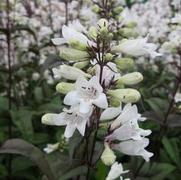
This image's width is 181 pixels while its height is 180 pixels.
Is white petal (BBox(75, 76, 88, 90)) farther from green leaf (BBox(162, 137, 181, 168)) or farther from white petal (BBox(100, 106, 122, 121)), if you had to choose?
green leaf (BBox(162, 137, 181, 168))

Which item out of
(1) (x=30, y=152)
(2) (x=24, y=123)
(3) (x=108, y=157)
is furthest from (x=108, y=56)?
(2) (x=24, y=123)

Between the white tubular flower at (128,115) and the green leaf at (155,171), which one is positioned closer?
the white tubular flower at (128,115)

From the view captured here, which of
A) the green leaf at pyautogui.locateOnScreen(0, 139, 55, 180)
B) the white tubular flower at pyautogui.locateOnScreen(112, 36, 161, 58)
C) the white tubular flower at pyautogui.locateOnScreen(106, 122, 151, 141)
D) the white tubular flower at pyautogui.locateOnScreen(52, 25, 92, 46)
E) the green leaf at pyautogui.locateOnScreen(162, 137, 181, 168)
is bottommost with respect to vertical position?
the green leaf at pyautogui.locateOnScreen(162, 137, 181, 168)

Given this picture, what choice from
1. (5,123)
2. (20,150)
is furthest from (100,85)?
(5,123)

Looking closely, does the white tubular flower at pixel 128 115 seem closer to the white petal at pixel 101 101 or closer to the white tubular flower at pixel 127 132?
the white tubular flower at pixel 127 132

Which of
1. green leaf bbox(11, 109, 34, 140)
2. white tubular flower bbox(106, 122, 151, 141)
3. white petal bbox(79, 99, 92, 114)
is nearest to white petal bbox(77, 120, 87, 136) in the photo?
white petal bbox(79, 99, 92, 114)

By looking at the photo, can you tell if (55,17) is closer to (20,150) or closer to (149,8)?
(149,8)

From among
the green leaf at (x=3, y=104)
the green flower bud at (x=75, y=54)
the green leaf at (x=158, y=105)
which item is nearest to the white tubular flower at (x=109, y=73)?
the green flower bud at (x=75, y=54)
